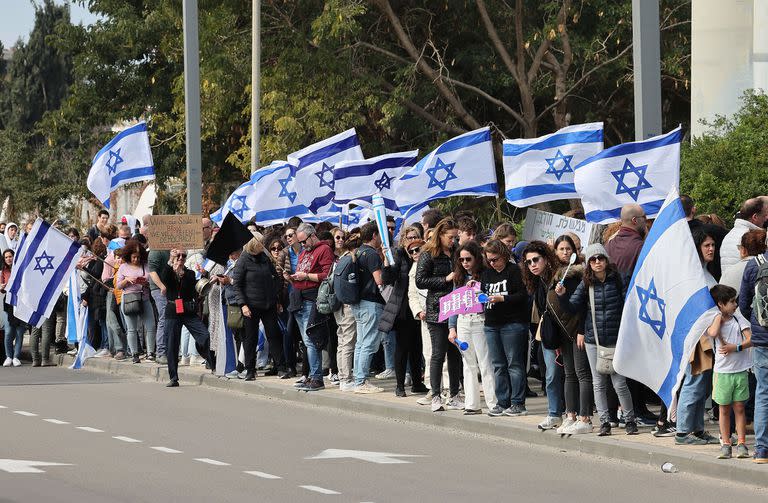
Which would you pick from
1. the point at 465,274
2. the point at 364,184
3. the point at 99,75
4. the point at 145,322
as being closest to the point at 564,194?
the point at 465,274

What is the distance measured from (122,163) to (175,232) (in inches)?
109

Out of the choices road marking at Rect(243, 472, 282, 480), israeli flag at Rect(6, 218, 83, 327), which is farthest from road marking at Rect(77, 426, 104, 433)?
israeli flag at Rect(6, 218, 83, 327)

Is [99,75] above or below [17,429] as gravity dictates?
above

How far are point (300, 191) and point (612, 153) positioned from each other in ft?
27.8

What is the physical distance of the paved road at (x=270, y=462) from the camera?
10.9 m

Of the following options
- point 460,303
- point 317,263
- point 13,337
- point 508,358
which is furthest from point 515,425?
point 13,337

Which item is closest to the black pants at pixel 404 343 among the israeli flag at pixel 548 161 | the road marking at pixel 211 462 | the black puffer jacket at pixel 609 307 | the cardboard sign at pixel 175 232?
the israeli flag at pixel 548 161

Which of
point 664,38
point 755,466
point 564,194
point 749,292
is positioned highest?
point 664,38

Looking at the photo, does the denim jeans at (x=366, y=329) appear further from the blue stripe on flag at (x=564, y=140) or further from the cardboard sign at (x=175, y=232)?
the cardboard sign at (x=175, y=232)

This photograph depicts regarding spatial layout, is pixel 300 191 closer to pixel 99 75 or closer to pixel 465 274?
pixel 465 274

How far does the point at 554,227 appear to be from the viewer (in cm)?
1716

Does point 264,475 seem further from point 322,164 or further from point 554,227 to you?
point 322,164

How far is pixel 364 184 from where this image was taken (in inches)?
830

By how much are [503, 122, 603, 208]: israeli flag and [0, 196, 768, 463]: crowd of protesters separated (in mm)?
612
